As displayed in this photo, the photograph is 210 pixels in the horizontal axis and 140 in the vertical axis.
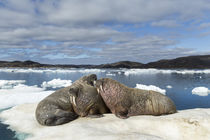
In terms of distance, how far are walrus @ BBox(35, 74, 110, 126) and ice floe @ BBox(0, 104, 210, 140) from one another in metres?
0.24

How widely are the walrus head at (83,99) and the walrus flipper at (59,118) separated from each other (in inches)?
12.7

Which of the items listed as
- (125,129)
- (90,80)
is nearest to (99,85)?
(90,80)

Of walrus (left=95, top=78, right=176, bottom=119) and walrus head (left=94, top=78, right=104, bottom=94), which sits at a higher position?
walrus head (left=94, top=78, right=104, bottom=94)

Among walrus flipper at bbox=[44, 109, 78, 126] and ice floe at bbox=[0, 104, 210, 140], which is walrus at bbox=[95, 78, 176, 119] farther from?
walrus flipper at bbox=[44, 109, 78, 126]

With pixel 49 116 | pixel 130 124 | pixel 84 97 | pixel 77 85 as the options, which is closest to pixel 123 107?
pixel 130 124

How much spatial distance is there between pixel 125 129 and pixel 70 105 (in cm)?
176

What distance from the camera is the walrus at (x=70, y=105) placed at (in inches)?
204

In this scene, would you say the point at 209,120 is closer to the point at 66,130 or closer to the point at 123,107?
the point at 123,107

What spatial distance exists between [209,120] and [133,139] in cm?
200

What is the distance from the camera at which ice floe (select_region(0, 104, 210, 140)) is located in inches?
162

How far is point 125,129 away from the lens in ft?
15.3

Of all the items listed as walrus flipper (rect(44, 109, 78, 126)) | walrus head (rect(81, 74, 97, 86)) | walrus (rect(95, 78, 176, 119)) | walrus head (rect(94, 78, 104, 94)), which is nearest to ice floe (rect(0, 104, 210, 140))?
walrus flipper (rect(44, 109, 78, 126))

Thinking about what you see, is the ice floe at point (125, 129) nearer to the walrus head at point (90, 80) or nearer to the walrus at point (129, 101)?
the walrus at point (129, 101)

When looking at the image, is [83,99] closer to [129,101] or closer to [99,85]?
[99,85]
